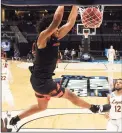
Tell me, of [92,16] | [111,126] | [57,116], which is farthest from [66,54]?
[92,16]

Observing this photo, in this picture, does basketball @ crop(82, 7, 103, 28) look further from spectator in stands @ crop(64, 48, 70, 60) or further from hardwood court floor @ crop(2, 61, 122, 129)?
spectator in stands @ crop(64, 48, 70, 60)

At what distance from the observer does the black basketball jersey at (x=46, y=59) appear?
3168mm

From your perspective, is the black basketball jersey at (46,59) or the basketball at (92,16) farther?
the basketball at (92,16)

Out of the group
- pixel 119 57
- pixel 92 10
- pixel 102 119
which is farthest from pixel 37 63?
pixel 119 57

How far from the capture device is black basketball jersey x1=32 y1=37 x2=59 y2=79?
317cm

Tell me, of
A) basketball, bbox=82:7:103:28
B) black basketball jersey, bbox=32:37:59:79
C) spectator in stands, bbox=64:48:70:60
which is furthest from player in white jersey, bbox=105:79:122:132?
spectator in stands, bbox=64:48:70:60

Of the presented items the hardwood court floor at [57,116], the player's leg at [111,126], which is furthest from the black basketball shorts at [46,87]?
the hardwood court floor at [57,116]

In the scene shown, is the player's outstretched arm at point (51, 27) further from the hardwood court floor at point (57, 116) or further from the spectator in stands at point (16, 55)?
the spectator in stands at point (16, 55)

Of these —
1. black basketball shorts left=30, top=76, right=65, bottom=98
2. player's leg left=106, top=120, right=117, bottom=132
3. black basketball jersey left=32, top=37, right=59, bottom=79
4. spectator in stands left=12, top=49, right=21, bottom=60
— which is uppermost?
black basketball jersey left=32, top=37, right=59, bottom=79

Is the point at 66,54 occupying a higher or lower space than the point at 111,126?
lower

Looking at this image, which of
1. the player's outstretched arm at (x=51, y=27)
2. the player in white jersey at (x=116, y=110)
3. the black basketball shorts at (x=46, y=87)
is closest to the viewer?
the player's outstretched arm at (x=51, y=27)

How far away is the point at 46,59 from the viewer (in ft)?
10.5

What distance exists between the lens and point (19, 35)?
1708 cm

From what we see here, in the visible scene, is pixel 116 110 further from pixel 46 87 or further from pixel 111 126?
pixel 46 87
